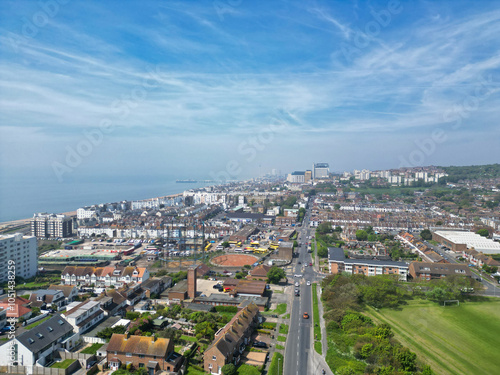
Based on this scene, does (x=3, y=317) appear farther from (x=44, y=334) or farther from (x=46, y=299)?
(x=44, y=334)

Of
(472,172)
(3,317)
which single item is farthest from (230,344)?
(472,172)

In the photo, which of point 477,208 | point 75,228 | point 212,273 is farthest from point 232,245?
point 477,208

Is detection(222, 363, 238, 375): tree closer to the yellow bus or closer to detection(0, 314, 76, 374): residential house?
detection(0, 314, 76, 374): residential house

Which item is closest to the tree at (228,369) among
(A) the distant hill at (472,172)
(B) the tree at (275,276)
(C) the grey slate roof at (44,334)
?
(C) the grey slate roof at (44,334)

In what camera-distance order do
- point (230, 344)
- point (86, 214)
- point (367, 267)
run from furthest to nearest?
point (86, 214) → point (367, 267) → point (230, 344)

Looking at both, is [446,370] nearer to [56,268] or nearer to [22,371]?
[22,371]

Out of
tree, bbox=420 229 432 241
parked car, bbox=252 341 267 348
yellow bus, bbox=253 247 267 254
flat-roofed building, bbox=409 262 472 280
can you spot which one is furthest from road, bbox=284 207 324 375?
tree, bbox=420 229 432 241
